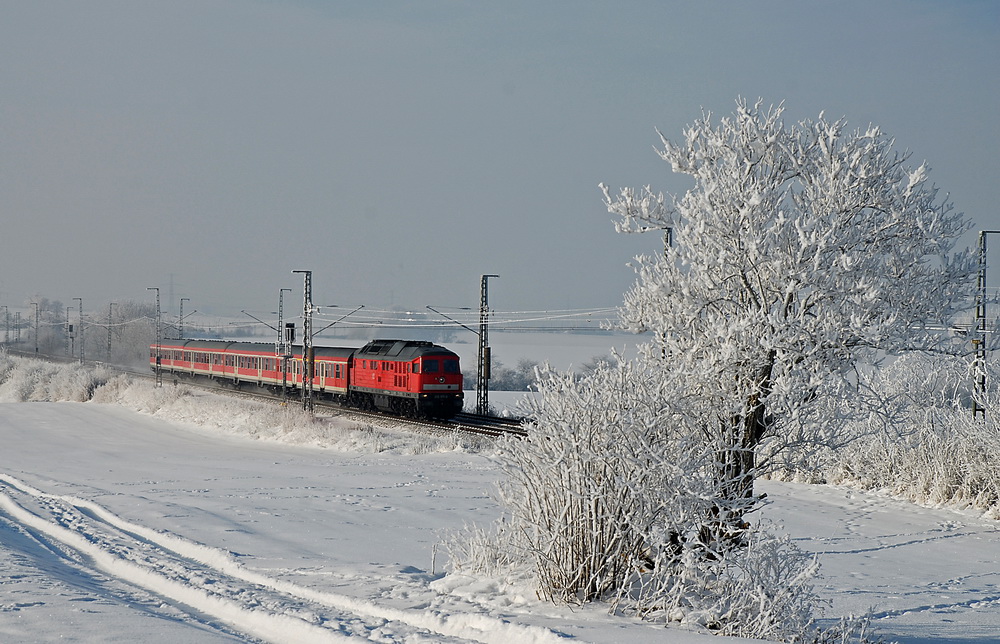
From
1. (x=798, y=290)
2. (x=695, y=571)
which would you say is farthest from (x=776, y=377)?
(x=695, y=571)

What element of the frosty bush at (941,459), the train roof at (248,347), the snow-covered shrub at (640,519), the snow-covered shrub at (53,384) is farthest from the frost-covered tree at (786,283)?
the snow-covered shrub at (53,384)

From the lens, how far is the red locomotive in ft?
107

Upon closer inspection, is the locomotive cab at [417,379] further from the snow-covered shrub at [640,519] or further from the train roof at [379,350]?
the snow-covered shrub at [640,519]

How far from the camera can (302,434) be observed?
31062 millimetres

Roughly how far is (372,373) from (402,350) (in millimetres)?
2711

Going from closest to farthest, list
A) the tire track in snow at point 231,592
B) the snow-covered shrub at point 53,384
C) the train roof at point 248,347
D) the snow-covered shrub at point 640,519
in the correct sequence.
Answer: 1. the tire track in snow at point 231,592
2. the snow-covered shrub at point 640,519
3. the train roof at point 248,347
4. the snow-covered shrub at point 53,384

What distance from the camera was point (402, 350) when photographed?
33.7m

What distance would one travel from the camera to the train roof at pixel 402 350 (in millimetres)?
32875

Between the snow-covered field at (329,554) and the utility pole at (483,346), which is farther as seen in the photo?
the utility pole at (483,346)

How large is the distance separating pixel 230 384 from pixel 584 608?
4670 cm

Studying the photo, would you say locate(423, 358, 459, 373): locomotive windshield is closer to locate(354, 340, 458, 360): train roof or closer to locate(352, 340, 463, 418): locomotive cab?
locate(352, 340, 463, 418): locomotive cab

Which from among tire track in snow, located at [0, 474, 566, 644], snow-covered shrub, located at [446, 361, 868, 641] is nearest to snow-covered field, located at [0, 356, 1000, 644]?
tire track in snow, located at [0, 474, 566, 644]

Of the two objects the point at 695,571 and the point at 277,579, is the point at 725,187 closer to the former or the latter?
the point at 695,571

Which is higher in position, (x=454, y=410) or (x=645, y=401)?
(x=645, y=401)
